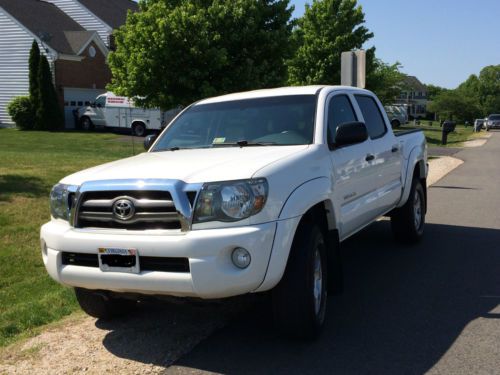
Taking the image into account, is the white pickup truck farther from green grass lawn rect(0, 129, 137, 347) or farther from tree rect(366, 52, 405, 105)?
tree rect(366, 52, 405, 105)

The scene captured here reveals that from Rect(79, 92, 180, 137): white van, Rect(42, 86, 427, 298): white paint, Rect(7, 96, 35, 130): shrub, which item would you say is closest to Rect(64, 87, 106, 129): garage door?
Rect(79, 92, 180, 137): white van

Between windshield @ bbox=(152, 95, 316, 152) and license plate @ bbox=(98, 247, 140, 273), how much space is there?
155 cm

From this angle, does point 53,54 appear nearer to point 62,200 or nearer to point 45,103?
point 45,103

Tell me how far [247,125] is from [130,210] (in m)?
1.76

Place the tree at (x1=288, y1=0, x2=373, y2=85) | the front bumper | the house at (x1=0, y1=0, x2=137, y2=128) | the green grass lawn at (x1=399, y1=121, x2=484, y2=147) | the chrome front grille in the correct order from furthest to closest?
the house at (x1=0, y1=0, x2=137, y2=128) < the green grass lawn at (x1=399, y1=121, x2=484, y2=147) < the tree at (x1=288, y1=0, x2=373, y2=85) < the chrome front grille < the front bumper

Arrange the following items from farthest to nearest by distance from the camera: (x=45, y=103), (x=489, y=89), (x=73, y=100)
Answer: (x=489, y=89) → (x=73, y=100) → (x=45, y=103)

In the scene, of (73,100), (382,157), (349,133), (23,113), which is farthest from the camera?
(73,100)

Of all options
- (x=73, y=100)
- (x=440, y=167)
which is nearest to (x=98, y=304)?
(x=440, y=167)

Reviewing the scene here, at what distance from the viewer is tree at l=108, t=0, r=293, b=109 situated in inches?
576

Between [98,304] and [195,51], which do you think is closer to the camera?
[98,304]

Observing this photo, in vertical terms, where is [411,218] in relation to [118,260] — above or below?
below

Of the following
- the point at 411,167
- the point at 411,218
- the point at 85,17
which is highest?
the point at 85,17

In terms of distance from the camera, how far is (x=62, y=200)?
4301 millimetres

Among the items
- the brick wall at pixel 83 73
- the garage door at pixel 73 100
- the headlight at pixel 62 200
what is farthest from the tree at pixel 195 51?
the garage door at pixel 73 100
